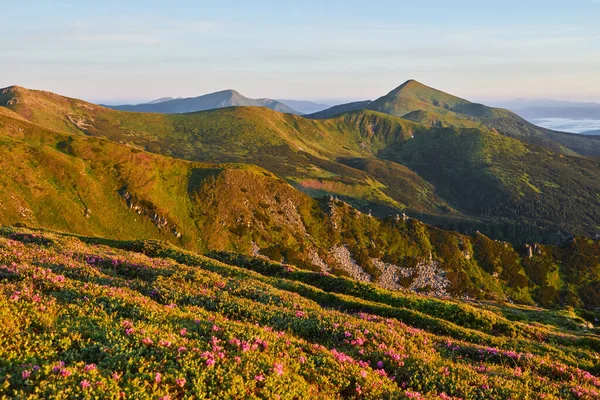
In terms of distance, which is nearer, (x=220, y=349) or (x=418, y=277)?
(x=220, y=349)

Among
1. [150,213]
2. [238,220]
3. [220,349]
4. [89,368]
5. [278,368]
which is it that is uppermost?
[89,368]

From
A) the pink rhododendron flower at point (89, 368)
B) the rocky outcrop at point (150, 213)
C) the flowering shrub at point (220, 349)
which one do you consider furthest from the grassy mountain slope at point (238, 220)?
the pink rhododendron flower at point (89, 368)

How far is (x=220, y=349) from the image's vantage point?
11836 millimetres

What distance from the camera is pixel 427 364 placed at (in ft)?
47.1

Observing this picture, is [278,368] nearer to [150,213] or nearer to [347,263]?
[150,213]

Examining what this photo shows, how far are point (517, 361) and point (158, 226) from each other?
97.0 meters

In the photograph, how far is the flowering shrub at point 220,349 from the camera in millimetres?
9500

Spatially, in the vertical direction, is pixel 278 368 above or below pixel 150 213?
above

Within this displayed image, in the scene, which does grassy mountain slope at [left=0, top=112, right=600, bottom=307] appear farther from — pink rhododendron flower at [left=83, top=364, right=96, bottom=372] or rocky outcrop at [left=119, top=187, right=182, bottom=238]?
pink rhododendron flower at [left=83, top=364, right=96, bottom=372]

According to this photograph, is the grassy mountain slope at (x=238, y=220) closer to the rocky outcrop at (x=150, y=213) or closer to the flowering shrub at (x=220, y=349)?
the rocky outcrop at (x=150, y=213)

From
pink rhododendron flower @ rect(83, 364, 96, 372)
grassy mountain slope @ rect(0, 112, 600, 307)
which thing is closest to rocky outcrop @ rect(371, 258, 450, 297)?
grassy mountain slope @ rect(0, 112, 600, 307)

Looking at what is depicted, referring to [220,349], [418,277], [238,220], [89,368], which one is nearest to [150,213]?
[238,220]

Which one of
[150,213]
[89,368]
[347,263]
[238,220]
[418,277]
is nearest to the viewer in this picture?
[89,368]

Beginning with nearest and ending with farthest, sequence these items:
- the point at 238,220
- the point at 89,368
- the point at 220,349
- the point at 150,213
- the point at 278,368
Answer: the point at 89,368 → the point at 278,368 → the point at 220,349 → the point at 150,213 → the point at 238,220
